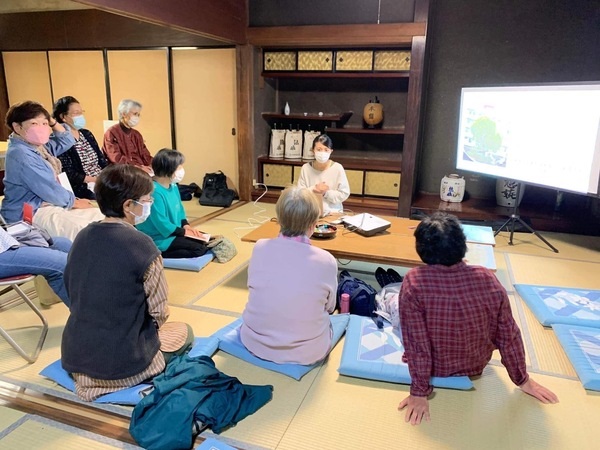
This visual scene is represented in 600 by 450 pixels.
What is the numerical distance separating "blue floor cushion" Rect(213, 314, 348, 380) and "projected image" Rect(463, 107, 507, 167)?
253 centimetres

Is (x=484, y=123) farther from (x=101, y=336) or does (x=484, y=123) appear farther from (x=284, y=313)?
(x=101, y=336)

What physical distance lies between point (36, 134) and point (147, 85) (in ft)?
10.3

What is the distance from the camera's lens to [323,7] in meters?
4.59

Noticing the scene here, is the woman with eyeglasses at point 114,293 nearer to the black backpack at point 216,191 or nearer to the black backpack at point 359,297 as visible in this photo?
the black backpack at point 359,297

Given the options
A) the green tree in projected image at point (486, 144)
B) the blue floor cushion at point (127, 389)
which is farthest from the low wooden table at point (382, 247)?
the green tree in projected image at point (486, 144)

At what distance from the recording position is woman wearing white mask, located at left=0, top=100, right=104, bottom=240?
8.61 ft

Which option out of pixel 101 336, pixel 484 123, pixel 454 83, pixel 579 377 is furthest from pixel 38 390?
pixel 454 83

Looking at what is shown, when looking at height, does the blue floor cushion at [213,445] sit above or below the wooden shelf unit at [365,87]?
Result: below

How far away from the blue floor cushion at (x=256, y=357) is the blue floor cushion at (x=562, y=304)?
1.18m

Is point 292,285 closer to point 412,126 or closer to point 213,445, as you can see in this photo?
point 213,445

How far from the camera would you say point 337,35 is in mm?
4523

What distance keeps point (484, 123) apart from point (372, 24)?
1496 mm

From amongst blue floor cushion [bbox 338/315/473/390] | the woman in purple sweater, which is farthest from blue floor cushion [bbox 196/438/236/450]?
blue floor cushion [bbox 338/315/473/390]

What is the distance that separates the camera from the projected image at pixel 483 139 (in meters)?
4.02
